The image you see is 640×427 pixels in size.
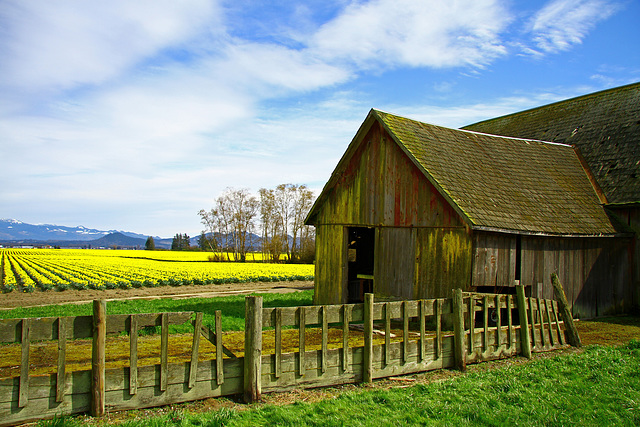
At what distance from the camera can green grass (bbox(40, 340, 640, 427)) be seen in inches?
241

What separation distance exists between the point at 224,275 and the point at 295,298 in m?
15.8

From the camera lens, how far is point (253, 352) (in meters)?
7.05

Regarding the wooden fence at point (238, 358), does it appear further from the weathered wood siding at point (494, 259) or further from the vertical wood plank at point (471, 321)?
the weathered wood siding at point (494, 259)

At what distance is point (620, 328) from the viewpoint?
14.2m

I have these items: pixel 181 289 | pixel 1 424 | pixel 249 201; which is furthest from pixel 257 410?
pixel 249 201

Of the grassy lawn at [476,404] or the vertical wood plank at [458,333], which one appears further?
the vertical wood plank at [458,333]

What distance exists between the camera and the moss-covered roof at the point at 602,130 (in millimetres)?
18641

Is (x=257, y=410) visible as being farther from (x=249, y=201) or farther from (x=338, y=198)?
(x=249, y=201)

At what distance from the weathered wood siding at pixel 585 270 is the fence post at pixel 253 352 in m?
10.1

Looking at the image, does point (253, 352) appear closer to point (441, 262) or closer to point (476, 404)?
point (476, 404)

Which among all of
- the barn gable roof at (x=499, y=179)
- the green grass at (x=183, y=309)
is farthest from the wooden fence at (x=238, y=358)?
the green grass at (x=183, y=309)

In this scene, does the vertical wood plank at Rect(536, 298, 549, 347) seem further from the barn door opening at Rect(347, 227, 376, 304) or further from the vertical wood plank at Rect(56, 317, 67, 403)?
the barn door opening at Rect(347, 227, 376, 304)

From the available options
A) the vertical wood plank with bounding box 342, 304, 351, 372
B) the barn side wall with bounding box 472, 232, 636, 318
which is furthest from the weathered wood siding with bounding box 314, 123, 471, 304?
the vertical wood plank with bounding box 342, 304, 351, 372

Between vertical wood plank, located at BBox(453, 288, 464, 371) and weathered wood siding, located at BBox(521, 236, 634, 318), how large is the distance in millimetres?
6292
